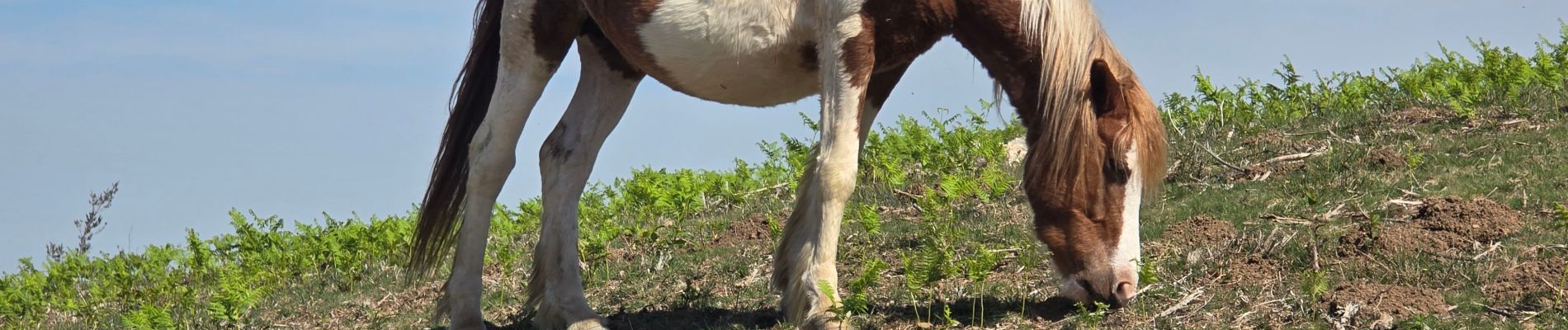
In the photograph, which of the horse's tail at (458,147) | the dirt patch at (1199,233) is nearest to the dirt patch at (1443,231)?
the dirt patch at (1199,233)

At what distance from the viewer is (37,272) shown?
911 centimetres

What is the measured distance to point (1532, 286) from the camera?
4.41 m

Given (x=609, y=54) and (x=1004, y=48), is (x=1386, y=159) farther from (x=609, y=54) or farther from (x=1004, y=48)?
(x=609, y=54)

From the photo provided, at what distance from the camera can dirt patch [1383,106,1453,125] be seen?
7.33 m

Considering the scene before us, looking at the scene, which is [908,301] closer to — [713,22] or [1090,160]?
[1090,160]

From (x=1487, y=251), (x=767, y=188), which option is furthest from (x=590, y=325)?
(x=1487, y=251)

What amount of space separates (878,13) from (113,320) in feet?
15.9

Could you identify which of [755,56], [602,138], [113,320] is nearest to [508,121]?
[602,138]

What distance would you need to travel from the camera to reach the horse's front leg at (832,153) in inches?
178

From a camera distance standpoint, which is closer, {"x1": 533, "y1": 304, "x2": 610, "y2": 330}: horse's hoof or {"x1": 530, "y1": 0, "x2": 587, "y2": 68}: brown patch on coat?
{"x1": 533, "y1": 304, "x2": 610, "y2": 330}: horse's hoof

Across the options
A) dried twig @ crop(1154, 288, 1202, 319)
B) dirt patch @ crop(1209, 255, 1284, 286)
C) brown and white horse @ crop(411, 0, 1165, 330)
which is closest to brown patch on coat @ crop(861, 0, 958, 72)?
brown and white horse @ crop(411, 0, 1165, 330)

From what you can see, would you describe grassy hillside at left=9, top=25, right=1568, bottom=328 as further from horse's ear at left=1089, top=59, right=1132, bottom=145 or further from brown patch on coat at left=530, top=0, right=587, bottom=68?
brown patch on coat at left=530, top=0, right=587, bottom=68

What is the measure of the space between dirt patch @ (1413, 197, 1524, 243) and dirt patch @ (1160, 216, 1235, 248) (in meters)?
0.72

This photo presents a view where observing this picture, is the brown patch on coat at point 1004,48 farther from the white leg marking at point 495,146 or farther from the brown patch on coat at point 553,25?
the white leg marking at point 495,146
